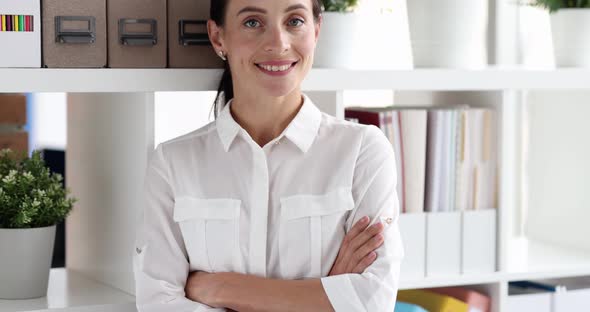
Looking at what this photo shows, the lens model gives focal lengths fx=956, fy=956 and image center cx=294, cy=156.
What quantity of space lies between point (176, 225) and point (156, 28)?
397 mm

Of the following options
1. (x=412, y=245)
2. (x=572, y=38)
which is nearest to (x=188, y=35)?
(x=412, y=245)

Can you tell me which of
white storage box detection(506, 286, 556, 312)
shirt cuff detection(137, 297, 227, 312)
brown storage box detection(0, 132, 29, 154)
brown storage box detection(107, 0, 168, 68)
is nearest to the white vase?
brown storage box detection(107, 0, 168, 68)

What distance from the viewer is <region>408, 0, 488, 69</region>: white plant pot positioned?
2.29 metres

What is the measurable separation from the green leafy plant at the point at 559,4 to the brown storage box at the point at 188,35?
3.09ft

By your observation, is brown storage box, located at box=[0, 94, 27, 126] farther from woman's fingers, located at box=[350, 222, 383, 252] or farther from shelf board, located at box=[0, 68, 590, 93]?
woman's fingers, located at box=[350, 222, 383, 252]

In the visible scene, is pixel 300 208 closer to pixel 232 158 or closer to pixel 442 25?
pixel 232 158

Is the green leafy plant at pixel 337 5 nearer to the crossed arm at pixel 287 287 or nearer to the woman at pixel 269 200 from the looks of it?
the woman at pixel 269 200

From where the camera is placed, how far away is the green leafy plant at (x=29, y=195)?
2.00 m

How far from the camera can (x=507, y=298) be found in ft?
7.95

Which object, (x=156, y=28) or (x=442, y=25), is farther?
(x=442, y=25)

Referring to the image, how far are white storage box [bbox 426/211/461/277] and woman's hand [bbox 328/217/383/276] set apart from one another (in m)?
0.50

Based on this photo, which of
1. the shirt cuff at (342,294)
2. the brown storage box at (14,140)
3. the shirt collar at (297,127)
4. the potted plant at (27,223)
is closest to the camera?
the shirt cuff at (342,294)

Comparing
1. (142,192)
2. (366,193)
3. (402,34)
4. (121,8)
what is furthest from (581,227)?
(121,8)

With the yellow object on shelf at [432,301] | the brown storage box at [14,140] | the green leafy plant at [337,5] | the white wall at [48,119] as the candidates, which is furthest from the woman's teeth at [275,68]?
the white wall at [48,119]
